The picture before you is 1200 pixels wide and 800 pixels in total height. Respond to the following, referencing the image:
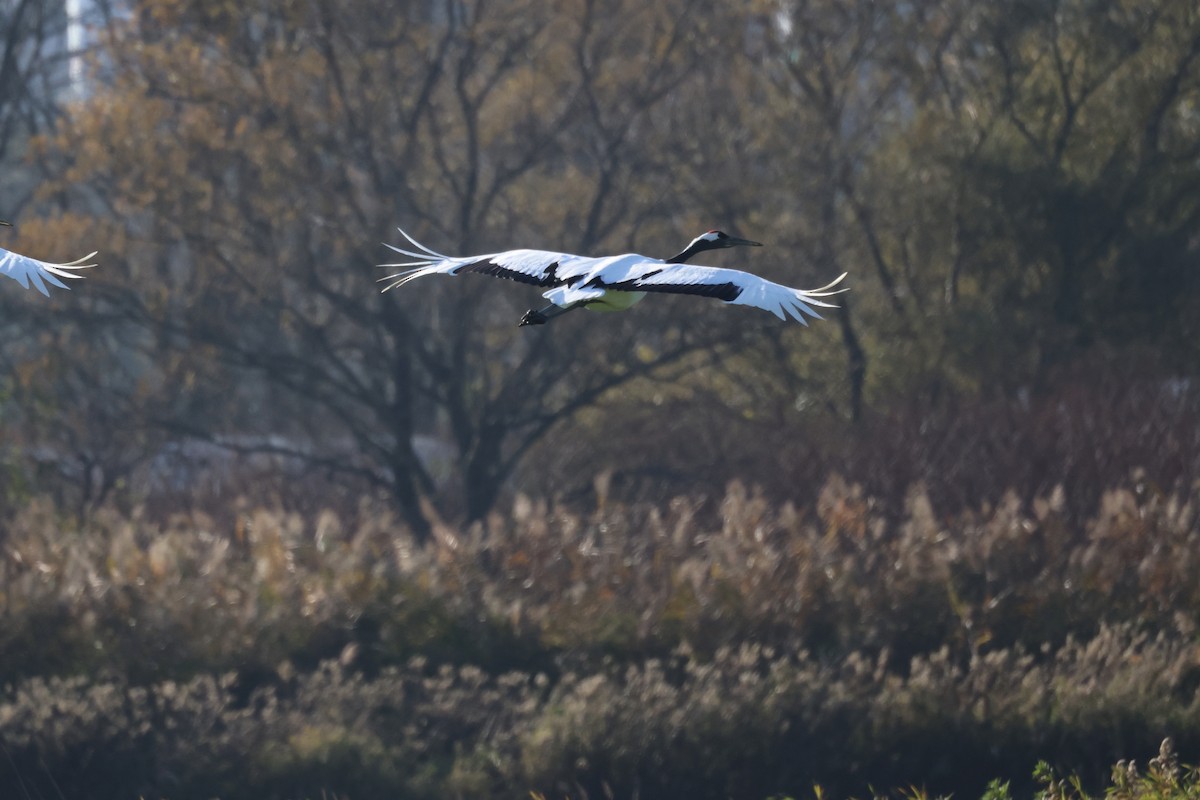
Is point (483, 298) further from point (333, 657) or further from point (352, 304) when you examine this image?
point (333, 657)

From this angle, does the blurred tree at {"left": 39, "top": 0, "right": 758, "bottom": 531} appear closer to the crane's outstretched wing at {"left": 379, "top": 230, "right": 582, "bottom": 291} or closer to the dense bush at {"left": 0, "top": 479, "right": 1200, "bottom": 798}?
the dense bush at {"left": 0, "top": 479, "right": 1200, "bottom": 798}

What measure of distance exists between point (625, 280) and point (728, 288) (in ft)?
1.55

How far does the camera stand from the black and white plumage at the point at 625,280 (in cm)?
690

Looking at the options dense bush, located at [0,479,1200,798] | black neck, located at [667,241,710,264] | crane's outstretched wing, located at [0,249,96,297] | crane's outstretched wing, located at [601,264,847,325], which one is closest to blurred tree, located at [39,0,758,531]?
dense bush, located at [0,479,1200,798]

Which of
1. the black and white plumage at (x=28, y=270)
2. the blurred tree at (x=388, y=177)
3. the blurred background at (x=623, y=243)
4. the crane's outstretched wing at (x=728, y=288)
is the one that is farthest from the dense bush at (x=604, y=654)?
the black and white plumage at (x=28, y=270)

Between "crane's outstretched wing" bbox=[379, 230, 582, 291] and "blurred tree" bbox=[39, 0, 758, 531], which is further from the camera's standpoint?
"blurred tree" bbox=[39, 0, 758, 531]

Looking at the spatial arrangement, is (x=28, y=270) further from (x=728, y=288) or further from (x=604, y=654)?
(x=604, y=654)

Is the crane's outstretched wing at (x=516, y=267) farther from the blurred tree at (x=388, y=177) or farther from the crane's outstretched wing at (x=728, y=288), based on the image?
the blurred tree at (x=388, y=177)

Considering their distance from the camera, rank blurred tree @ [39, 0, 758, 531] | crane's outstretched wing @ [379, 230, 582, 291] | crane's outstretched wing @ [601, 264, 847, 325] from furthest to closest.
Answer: blurred tree @ [39, 0, 758, 531]
crane's outstretched wing @ [379, 230, 582, 291]
crane's outstretched wing @ [601, 264, 847, 325]

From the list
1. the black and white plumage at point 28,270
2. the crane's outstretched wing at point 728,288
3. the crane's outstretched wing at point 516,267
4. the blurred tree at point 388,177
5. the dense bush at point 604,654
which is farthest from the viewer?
the blurred tree at point 388,177

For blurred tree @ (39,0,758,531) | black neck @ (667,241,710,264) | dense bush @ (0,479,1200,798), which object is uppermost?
blurred tree @ (39,0,758,531)

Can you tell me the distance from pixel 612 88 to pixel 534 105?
42.3 inches

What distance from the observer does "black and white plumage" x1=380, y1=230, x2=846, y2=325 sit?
272 inches

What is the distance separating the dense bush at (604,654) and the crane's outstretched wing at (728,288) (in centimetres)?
520
